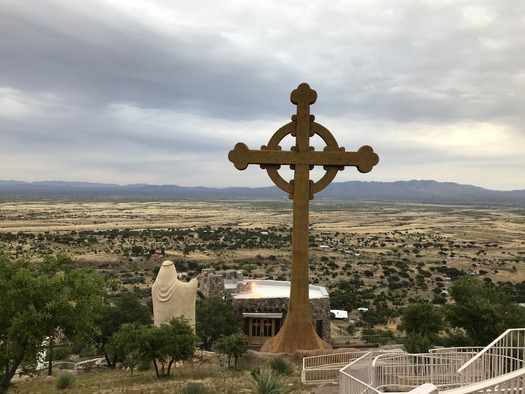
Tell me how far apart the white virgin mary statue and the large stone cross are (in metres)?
5.03

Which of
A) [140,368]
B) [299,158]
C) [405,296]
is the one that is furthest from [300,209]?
[405,296]

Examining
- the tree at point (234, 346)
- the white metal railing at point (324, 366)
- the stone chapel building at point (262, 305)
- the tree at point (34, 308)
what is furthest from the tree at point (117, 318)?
the tree at point (34, 308)

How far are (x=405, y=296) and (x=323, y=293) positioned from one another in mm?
20499

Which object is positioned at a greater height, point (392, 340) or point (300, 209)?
point (300, 209)

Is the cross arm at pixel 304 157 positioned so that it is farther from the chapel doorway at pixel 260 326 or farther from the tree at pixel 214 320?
the chapel doorway at pixel 260 326

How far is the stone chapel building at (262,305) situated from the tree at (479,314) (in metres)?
6.77

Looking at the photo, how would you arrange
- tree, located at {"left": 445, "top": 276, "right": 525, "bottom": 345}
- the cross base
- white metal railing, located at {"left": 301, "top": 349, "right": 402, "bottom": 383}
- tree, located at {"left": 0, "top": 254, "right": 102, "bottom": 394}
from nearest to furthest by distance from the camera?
tree, located at {"left": 0, "top": 254, "right": 102, "bottom": 394} → white metal railing, located at {"left": 301, "top": 349, "right": 402, "bottom": 383} → the cross base → tree, located at {"left": 445, "top": 276, "right": 525, "bottom": 345}

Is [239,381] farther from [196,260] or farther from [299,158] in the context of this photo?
[196,260]

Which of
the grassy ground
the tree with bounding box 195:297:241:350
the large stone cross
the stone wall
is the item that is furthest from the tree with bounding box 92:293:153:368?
the large stone cross

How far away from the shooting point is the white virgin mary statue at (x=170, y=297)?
18.9 meters

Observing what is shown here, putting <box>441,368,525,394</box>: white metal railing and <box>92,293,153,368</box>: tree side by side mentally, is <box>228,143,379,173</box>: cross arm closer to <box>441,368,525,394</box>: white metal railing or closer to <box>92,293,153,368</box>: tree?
<box>441,368,525,394</box>: white metal railing

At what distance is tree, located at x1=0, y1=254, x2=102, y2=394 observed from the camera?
10.2m

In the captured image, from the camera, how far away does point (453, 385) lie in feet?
28.5

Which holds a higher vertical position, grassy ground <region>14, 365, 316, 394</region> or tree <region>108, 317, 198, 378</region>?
tree <region>108, 317, 198, 378</region>
